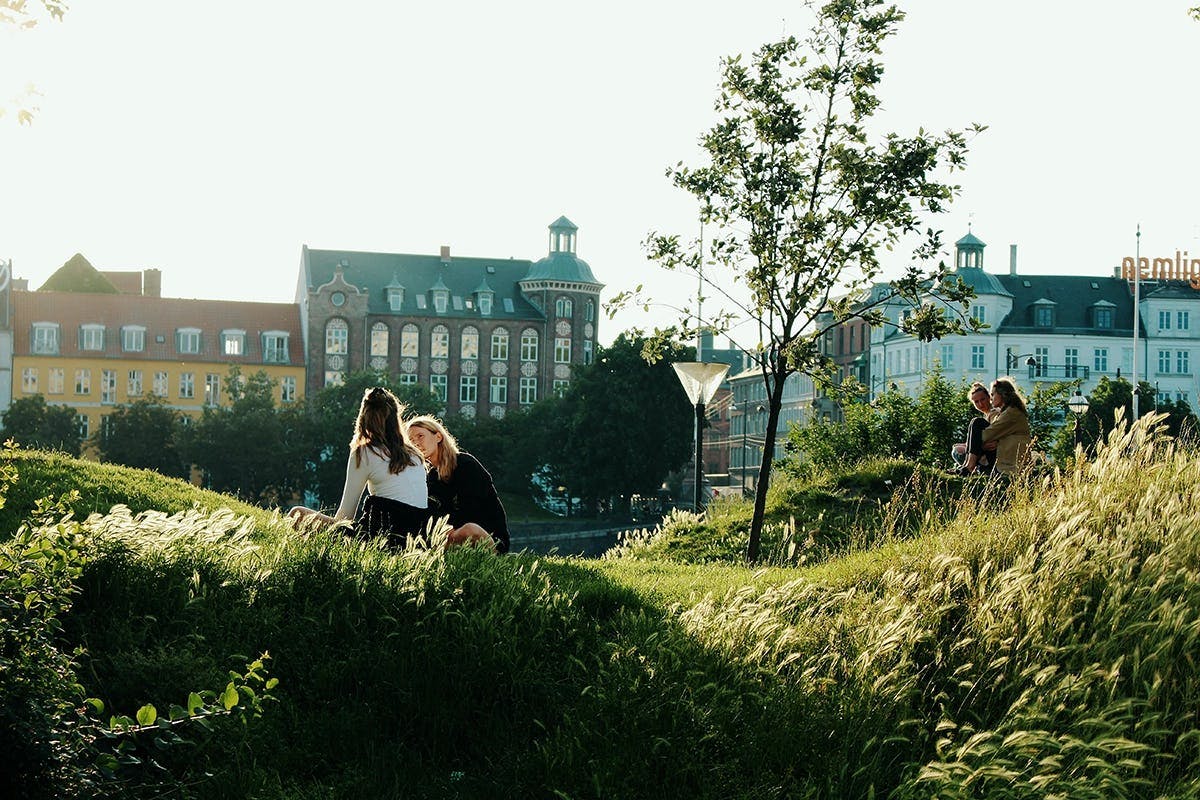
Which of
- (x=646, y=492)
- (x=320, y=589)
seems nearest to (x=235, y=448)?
(x=646, y=492)

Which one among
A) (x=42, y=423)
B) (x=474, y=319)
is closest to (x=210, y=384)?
(x=474, y=319)

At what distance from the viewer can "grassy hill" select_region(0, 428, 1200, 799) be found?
716cm

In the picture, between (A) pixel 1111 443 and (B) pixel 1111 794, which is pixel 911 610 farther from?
(A) pixel 1111 443

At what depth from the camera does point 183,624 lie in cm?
882

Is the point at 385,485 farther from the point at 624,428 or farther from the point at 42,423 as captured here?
the point at 42,423

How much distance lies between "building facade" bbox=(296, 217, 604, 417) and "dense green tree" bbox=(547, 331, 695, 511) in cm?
2775

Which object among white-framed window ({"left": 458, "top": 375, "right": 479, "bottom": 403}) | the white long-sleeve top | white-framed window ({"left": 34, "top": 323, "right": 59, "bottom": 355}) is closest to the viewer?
the white long-sleeve top

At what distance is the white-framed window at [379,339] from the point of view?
360 ft

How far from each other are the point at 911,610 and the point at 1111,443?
2.36 m

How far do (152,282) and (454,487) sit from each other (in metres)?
110

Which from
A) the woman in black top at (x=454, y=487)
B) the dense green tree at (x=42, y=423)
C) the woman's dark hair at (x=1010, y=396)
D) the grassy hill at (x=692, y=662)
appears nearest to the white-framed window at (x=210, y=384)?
the dense green tree at (x=42, y=423)

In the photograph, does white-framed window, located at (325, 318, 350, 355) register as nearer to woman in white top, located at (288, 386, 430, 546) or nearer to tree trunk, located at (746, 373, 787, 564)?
tree trunk, located at (746, 373, 787, 564)

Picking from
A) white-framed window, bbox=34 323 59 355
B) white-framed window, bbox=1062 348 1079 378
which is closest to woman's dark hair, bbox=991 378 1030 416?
white-framed window, bbox=1062 348 1079 378

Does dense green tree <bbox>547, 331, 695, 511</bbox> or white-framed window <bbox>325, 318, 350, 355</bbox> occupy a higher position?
white-framed window <bbox>325, 318, 350, 355</bbox>
